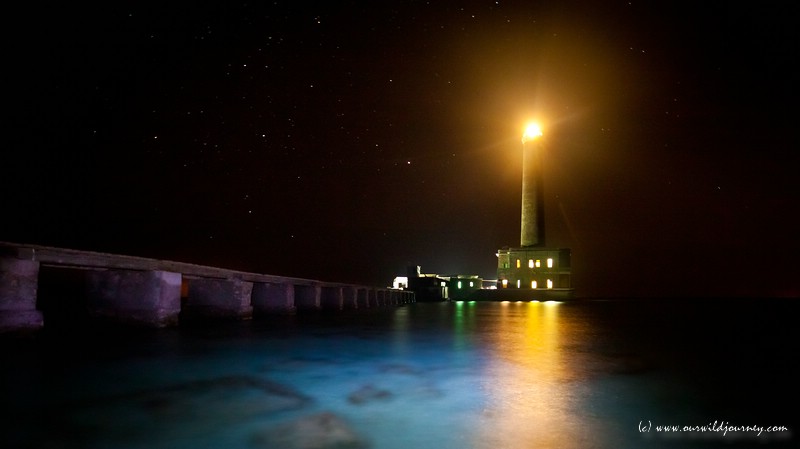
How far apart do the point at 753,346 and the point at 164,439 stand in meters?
8.43

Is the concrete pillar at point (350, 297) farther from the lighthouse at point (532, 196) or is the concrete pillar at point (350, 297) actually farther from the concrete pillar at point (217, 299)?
the lighthouse at point (532, 196)

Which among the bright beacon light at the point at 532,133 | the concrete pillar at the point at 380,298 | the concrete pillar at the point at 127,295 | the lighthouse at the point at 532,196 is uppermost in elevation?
the bright beacon light at the point at 532,133

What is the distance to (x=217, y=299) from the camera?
35.3 ft

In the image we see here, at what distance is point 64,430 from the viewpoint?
253 cm

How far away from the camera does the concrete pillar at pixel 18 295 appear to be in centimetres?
578

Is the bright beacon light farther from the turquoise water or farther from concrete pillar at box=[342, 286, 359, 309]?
the turquoise water

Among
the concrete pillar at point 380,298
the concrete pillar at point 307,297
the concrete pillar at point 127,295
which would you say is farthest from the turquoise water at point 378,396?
the concrete pillar at point 380,298

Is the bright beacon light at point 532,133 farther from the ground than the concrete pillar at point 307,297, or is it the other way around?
the bright beacon light at point 532,133

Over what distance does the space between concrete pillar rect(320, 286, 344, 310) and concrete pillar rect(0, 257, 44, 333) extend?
12548 millimetres

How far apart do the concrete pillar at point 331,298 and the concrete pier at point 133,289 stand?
4.76 meters

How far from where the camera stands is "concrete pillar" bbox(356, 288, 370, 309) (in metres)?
23.9

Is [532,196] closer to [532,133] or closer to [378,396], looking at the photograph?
[532,133]

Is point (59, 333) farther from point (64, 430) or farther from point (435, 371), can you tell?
point (435, 371)

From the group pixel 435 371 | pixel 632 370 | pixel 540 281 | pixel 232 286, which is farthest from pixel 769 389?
pixel 540 281
